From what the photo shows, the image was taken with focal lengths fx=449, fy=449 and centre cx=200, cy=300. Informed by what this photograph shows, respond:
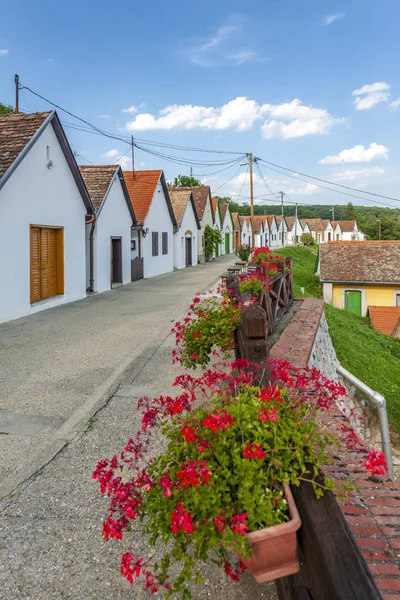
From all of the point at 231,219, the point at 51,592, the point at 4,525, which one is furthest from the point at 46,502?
the point at 231,219

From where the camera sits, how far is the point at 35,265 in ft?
40.3

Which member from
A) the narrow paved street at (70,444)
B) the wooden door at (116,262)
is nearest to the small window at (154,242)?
the wooden door at (116,262)

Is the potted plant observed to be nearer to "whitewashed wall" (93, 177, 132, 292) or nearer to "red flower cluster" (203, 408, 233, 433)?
"red flower cluster" (203, 408, 233, 433)

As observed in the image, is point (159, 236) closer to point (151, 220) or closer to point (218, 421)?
point (151, 220)

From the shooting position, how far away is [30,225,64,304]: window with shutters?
12.2m

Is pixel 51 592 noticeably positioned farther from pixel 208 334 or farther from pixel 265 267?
pixel 265 267

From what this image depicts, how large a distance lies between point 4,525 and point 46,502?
0.36 meters

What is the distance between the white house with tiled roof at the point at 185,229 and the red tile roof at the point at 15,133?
15479 millimetres

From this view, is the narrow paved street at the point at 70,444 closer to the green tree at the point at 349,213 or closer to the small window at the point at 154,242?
the small window at the point at 154,242

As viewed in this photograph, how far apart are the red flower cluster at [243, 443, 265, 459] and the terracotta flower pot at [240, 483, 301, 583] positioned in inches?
10.1

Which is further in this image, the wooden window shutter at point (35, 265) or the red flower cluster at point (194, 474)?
the wooden window shutter at point (35, 265)

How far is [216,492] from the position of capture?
2.02m

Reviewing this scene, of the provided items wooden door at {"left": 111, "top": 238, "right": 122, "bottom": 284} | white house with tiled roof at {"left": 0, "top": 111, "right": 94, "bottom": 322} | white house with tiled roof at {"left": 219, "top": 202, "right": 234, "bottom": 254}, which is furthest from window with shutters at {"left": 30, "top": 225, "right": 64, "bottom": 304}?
white house with tiled roof at {"left": 219, "top": 202, "right": 234, "bottom": 254}

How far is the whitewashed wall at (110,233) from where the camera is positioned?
16344mm
